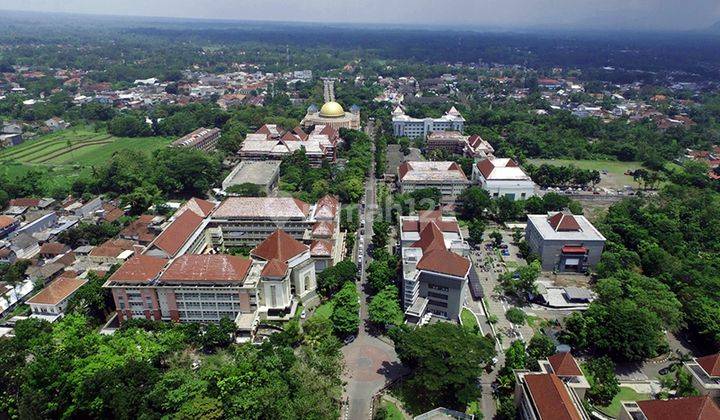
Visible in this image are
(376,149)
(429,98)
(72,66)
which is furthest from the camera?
(72,66)

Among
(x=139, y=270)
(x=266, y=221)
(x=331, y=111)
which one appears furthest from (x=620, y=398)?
(x=331, y=111)

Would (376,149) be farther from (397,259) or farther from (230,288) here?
(230,288)

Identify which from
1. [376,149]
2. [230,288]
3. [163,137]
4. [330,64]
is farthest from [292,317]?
[330,64]

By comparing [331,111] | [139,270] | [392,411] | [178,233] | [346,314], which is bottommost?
[392,411]

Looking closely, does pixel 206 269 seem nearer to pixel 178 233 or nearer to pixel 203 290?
pixel 203 290

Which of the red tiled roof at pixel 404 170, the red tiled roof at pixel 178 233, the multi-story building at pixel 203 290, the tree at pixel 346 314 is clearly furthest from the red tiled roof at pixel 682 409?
the red tiled roof at pixel 404 170

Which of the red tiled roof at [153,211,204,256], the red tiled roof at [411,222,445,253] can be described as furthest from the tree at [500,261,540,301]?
the red tiled roof at [153,211,204,256]

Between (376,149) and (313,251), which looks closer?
(313,251)
